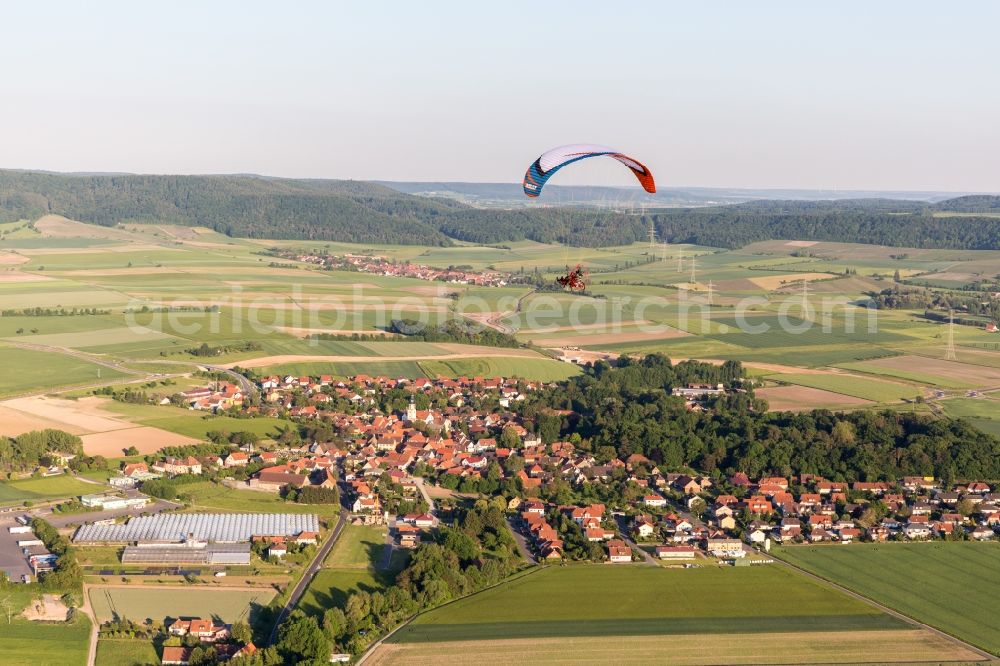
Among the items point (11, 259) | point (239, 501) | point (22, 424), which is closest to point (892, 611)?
point (239, 501)

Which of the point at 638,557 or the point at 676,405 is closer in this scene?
the point at 638,557

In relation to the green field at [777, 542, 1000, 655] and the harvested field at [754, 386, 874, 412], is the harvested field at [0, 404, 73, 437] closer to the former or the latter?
the green field at [777, 542, 1000, 655]

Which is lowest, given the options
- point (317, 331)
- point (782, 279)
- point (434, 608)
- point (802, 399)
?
point (434, 608)

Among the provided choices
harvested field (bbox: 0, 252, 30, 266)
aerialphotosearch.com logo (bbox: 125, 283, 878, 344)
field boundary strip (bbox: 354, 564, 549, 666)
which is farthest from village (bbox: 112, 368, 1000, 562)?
harvested field (bbox: 0, 252, 30, 266)

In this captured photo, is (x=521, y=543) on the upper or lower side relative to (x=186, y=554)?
lower

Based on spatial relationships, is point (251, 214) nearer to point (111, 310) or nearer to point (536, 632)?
point (111, 310)

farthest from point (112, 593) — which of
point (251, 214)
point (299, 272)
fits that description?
point (251, 214)

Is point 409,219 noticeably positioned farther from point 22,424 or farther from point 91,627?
point 91,627
